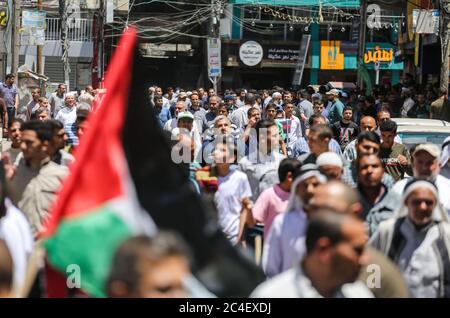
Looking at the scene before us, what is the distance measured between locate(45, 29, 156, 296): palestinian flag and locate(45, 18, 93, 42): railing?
150ft

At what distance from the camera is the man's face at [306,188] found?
6768 millimetres

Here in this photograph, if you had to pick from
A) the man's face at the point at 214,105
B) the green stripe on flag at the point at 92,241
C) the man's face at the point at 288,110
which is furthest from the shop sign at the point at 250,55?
the green stripe on flag at the point at 92,241

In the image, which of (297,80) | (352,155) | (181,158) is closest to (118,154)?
(181,158)

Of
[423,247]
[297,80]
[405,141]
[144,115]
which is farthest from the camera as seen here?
[297,80]

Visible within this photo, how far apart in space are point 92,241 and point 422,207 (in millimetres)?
2946

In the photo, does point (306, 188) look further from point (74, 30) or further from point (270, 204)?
point (74, 30)

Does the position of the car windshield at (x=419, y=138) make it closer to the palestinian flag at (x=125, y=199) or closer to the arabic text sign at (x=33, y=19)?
the palestinian flag at (x=125, y=199)

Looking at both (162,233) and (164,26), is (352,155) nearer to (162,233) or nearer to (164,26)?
(162,233)

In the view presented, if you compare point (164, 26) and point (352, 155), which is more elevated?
point (164, 26)

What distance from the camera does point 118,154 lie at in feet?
12.9

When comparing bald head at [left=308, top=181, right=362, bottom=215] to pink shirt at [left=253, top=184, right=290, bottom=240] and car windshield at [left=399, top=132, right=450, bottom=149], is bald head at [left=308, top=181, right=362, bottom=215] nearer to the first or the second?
pink shirt at [left=253, top=184, right=290, bottom=240]

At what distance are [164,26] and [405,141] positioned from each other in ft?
121

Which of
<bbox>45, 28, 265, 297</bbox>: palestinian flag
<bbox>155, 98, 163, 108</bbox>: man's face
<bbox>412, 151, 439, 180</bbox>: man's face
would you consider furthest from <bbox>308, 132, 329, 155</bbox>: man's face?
<bbox>155, 98, 163, 108</bbox>: man's face

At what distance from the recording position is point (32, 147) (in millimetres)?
7895
